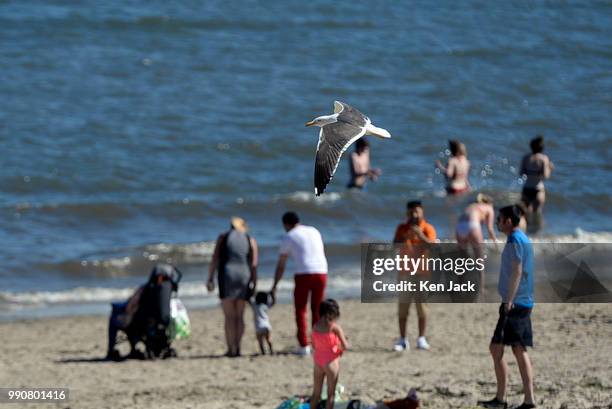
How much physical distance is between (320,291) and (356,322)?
Answer: 76.2 inches

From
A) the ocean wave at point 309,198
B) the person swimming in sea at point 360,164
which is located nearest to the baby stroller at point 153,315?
the person swimming in sea at point 360,164

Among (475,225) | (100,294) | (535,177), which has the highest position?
(535,177)

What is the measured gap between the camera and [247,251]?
417 inches

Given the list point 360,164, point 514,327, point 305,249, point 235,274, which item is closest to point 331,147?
point 514,327

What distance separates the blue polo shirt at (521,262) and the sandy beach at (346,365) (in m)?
0.87

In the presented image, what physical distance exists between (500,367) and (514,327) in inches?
13.4

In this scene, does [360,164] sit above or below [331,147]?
above

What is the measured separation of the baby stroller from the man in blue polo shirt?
3646 millimetres

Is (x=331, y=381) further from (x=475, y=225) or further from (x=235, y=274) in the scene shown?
(x=475, y=225)

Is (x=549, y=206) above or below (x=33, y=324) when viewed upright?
above

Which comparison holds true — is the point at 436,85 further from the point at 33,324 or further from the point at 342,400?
the point at 342,400

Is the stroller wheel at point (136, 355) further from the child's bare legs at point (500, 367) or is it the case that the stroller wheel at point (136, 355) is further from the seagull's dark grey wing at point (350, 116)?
the child's bare legs at point (500, 367)

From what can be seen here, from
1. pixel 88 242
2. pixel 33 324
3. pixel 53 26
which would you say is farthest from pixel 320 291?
pixel 53 26

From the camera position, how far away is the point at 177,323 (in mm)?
10688
